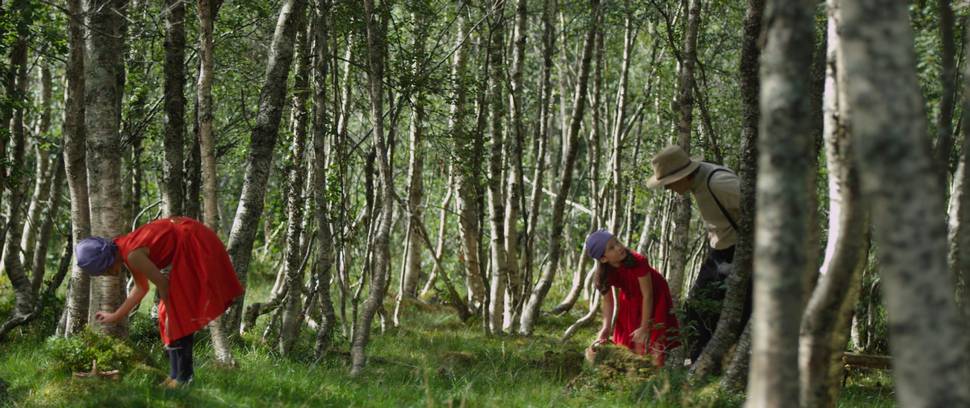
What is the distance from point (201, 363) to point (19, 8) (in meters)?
3.28

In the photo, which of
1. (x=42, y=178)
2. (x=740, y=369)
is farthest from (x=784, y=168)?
(x=42, y=178)

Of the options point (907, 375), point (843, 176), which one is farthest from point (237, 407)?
point (907, 375)

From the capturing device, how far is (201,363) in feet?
24.9

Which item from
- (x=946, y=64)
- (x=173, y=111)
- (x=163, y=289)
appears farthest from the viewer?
(x=173, y=111)

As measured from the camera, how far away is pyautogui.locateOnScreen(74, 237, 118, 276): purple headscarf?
617cm

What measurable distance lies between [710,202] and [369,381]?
117 inches

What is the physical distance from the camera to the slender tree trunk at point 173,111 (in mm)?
8164

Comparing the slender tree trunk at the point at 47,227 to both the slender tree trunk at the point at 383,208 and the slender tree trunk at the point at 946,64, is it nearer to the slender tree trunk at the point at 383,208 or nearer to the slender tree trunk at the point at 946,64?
the slender tree trunk at the point at 383,208

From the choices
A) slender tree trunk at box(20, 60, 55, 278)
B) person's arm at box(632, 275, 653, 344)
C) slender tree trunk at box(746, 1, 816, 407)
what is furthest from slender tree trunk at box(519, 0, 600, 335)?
slender tree trunk at box(746, 1, 816, 407)

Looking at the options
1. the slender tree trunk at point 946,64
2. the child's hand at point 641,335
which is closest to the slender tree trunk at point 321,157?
the child's hand at point 641,335

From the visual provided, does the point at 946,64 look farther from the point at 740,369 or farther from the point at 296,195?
the point at 296,195

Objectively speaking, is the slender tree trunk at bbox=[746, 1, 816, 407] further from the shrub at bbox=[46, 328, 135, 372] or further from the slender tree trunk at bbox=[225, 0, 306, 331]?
the slender tree trunk at bbox=[225, 0, 306, 331]

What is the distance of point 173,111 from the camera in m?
8.22

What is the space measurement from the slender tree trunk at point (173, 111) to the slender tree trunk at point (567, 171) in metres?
4.03
